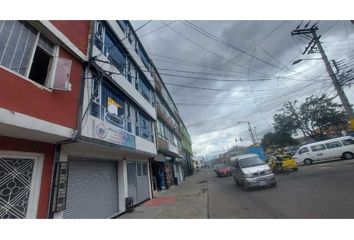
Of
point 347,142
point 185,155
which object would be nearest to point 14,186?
point 347,142

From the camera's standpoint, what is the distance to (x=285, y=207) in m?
5.75

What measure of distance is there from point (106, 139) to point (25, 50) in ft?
11.5

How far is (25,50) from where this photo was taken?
15.3 feet

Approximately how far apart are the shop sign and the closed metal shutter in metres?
1.24

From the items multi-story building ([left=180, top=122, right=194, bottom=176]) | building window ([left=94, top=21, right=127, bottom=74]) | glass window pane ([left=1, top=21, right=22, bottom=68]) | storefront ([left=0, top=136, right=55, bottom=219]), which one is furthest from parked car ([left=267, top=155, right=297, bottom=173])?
multi-story building ([left=180, top=122, right=194, bottom=176])

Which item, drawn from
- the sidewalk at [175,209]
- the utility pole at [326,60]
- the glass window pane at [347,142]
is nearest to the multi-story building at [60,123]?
the sidewalk at [175,209]

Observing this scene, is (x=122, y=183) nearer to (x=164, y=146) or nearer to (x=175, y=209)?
(x=175, y=209)

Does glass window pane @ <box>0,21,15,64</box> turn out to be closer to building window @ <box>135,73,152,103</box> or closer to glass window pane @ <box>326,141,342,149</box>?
building window @ <box>135,73,152,103</box>

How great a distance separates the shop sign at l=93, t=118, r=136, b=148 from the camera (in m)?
6.50

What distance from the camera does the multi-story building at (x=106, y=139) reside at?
624 cm

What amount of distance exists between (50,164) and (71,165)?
4.08ft

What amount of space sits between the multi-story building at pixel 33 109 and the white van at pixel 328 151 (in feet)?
68.4

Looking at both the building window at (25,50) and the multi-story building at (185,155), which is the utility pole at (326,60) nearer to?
the building window at (25,50)

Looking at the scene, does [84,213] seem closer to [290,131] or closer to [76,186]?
[76,186]
